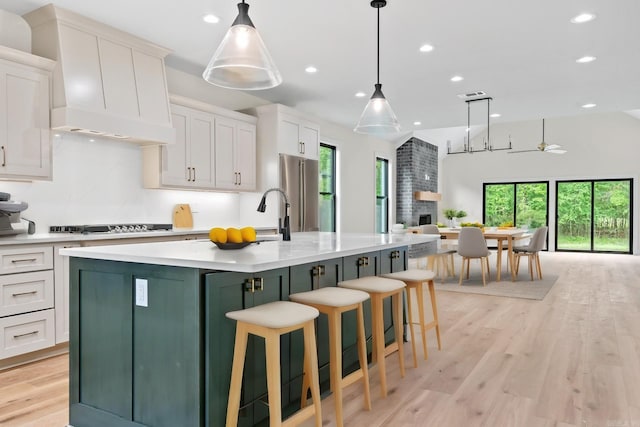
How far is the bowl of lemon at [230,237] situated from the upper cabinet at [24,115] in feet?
6.43

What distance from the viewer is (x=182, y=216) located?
4977 mm

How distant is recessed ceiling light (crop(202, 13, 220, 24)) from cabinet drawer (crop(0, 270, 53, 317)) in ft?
7.53

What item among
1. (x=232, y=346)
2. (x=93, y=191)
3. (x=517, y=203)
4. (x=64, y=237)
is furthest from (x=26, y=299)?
(x=517, y=203)

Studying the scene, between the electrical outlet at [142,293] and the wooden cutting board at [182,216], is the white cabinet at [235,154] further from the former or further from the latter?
the electrical outlet at [142,293]

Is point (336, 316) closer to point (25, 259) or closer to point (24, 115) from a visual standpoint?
point (25, 259)

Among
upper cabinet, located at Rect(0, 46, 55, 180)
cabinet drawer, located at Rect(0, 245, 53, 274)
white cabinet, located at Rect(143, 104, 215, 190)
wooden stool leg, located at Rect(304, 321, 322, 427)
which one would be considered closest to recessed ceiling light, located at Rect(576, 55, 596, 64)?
white cabinet, located at Rect(143, 104, 215, 190)

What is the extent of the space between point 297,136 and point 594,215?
9.30 metres

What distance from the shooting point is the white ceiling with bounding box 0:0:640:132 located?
3455mm

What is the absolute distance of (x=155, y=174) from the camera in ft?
14.5

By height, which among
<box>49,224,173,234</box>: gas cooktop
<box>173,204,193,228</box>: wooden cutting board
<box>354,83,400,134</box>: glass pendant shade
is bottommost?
<box>49,224,173,234</box>: gas cooktop

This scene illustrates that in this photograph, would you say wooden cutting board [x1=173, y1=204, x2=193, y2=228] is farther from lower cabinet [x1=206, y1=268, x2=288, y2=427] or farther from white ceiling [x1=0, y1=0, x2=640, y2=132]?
lower cabinet [x1=206, y1=268, x2=288, y2=427]

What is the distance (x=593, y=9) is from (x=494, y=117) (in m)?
3.90

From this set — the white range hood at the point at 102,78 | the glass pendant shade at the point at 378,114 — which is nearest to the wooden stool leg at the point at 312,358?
the glass pendant shade at the point at 378,114

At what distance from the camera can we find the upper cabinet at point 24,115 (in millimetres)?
3193
